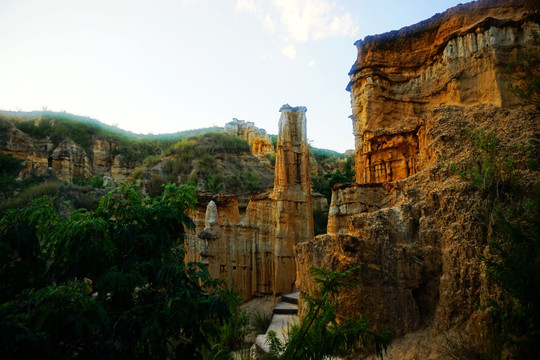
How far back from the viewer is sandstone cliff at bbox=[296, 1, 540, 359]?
21.6 feet

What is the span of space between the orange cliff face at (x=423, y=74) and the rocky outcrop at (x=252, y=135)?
29053mm

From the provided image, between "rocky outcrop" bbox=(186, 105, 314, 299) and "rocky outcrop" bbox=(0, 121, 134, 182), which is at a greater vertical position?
"rocky outcrop" bbox=(0, 121, 134, 182)

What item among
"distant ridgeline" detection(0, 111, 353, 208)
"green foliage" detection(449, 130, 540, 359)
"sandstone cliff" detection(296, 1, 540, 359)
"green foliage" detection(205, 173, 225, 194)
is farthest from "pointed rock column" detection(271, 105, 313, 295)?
"green foliage" detection(205, 173, 225, 194)

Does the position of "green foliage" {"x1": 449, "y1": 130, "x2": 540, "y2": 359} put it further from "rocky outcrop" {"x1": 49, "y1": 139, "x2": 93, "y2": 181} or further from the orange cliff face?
"rocky outcrop" {"x1": 49, "y1": 139, "x2": 93, "y2": 181}

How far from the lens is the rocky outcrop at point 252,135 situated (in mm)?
46062

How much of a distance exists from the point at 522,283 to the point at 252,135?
45.9m

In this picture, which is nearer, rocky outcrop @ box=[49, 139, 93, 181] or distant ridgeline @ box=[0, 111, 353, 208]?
distant ridgeline @ box=[0, 111, 353, 208]

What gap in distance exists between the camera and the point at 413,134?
10867 mm

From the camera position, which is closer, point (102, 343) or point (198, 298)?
point (102, 343)

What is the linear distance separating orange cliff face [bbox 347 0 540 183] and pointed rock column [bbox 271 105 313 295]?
12.8 feet

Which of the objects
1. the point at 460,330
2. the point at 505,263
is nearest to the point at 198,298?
the point at 505,263

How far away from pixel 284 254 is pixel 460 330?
33.4 ft

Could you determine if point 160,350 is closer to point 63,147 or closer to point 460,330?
point 460,330

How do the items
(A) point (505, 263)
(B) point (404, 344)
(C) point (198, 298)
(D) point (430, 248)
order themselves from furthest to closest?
1. (D) point (430, 248)
2. (B) point (404, 344)
3. (A) point (505, 263)
4. (C) point (198, 298)
